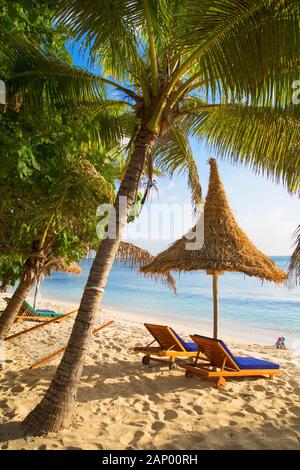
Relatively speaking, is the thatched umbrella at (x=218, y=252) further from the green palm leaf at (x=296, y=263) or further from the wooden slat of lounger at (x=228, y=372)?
the green palm leaf at (x=296, y=263)

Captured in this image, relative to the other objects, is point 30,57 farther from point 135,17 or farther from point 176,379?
point 176,379

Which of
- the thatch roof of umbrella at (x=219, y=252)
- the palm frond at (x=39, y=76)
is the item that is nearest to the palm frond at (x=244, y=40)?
the palm frond at (x=39, y=76)

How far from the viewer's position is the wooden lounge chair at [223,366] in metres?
4.92

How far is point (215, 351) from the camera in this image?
511cm

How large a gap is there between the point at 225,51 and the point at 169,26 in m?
1.05

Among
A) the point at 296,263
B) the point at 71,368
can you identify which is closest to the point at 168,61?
the point at 296,263

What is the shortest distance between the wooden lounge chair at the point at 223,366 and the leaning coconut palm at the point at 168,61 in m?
2.18

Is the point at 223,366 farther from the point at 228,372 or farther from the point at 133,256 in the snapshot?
the point at 133,256

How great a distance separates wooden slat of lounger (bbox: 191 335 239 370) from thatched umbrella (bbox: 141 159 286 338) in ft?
5.05

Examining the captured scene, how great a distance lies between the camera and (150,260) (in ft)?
26.0

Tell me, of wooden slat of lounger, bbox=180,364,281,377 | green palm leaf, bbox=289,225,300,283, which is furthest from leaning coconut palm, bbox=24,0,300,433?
wooden slat of lounger, bbox=180,364,281,377

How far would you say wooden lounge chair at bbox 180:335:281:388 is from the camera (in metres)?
4.92
